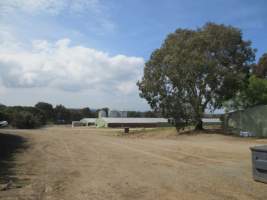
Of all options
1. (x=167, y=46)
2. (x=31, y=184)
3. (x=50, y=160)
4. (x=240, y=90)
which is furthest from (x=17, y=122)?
(x=31, y=184)

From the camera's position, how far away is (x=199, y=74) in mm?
30859

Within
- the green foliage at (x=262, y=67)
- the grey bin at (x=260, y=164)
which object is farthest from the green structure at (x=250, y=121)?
the grey bin at (x=260, y=164)

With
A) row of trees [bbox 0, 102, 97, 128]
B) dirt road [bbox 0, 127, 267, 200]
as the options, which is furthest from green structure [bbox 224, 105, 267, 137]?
row of trees [bbox 0, 102, 97, 128]

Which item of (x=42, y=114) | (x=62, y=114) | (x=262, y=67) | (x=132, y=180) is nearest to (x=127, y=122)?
(x=42, y=114)

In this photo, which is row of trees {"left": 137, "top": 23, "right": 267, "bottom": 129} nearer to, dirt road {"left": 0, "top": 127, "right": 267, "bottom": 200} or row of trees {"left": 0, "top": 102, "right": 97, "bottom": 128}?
dirt road {"left": 0, "top": 127, "right": 267, "bottom": 200}

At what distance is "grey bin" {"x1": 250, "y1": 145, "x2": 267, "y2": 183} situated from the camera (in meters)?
8.74

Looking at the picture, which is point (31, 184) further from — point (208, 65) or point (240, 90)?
point (240, 90)

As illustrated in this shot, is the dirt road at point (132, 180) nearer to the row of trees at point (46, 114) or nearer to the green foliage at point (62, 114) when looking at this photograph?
the row of trees at point (46, 114)

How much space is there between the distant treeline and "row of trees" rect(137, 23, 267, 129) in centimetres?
3622

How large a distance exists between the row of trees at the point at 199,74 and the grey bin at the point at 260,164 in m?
21.5

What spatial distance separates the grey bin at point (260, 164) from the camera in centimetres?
874

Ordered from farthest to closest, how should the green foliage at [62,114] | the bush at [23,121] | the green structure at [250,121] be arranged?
the green foliage at [62,114]
the bush at [23,121]
the green structure at [250,121]

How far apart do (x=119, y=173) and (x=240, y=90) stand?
2575 cm

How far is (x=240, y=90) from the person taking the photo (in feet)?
110
